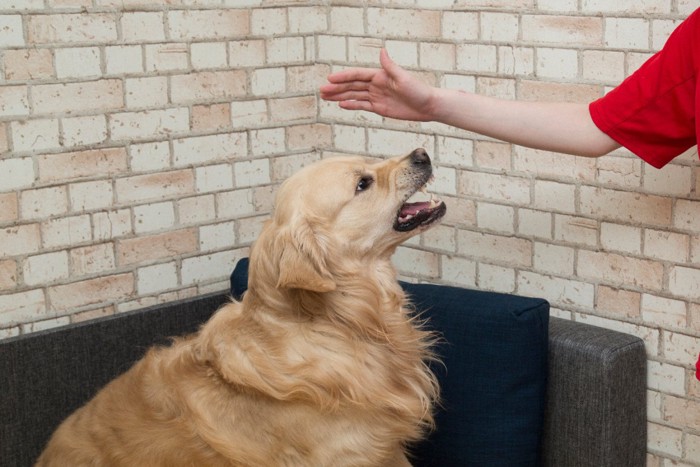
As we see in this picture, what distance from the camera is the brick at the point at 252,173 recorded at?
10.9ft

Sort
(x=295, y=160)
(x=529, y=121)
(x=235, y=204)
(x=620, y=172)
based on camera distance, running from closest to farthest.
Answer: (x=529, y=121)
(x=620, y=172)
(x=235, y=204)
(x=295, y=160)

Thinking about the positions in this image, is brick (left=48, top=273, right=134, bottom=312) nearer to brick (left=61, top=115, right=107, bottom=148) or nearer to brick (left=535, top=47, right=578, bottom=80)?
brick (left=61, top=115, right=107, bottom=148)

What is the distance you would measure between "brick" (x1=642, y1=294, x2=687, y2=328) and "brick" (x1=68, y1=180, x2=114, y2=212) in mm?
1552

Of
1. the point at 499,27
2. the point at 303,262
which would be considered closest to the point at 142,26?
the point at 499,27

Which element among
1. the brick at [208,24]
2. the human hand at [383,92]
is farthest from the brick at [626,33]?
the brick at [208,24]

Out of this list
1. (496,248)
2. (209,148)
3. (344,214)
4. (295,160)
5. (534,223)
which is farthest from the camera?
(295,160)

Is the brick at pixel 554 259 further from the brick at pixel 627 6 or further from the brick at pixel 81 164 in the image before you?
the brick at pixel 81 164

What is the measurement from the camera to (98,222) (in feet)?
9.93

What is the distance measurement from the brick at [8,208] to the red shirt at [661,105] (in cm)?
157

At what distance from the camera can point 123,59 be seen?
2998mm

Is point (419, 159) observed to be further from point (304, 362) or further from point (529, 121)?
point (304, 362)

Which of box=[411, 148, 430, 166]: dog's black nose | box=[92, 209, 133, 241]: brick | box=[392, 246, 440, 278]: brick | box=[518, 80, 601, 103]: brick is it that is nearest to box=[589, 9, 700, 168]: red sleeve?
box=[518, 80, 601, 103]: brick

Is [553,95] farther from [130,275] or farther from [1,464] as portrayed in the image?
[1,464]

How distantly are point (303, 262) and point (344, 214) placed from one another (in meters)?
0.19
